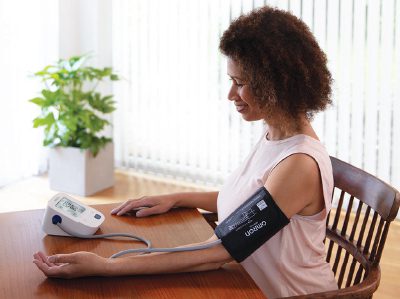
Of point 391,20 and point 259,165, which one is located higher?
point 391,20

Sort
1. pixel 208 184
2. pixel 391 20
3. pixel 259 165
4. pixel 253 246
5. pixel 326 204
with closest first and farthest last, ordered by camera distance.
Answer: pixel 253 246
pixel 326 204
pixel 259 165
pixel 391 20
pixel 208 184

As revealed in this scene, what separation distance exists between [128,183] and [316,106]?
325 cm

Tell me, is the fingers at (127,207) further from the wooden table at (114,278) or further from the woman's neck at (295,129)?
the woman's neck at (295,129)

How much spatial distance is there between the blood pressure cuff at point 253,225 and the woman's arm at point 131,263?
0.03 metres

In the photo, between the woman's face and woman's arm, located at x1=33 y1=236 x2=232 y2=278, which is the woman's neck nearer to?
the woman's face

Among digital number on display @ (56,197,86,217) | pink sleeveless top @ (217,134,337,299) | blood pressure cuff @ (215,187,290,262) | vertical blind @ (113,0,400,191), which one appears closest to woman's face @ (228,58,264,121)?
pink sleeveless top @ (217,134,337,299)

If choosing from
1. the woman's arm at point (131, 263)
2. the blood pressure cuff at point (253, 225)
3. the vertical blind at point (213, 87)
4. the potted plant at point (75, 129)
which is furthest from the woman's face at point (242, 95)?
the potted plant at point (75, 129)

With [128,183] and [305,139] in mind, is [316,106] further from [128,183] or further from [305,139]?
[128,183]

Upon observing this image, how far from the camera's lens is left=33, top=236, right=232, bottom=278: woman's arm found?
126 cm

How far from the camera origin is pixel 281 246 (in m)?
1.42

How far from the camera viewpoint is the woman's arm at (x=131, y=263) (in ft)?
4.14

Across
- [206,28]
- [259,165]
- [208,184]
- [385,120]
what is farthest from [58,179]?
[259,165]

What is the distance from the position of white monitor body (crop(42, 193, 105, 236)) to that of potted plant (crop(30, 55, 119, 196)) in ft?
8.68

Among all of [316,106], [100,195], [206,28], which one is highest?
[206,28]
